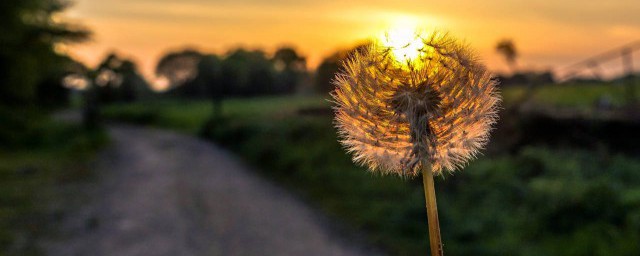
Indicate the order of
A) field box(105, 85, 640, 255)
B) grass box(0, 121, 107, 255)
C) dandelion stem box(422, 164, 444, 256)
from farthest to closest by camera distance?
1. grass box(0, 121, 107, 255)
2. field box(105, 85, 640, 255)
3. dandelion stem box(422, 164, 444, 256)

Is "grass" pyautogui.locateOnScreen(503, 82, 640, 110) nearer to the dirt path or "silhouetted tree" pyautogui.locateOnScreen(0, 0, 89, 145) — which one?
the dirt path

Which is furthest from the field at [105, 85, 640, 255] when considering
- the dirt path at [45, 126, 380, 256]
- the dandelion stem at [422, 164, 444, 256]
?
the dandelion stem at [422, 164, 444, 256]

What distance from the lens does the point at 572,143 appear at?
50.6ft

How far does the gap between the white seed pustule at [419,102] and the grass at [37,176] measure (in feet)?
42.0

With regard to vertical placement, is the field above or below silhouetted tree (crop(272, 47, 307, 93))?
below

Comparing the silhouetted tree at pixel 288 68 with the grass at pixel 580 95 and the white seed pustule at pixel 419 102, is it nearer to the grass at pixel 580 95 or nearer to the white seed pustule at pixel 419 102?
the grass at pixel 580 95

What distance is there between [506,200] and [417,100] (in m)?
11.3

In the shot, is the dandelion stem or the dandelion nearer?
the dandelion stem

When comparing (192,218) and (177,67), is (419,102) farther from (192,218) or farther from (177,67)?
(177,67)

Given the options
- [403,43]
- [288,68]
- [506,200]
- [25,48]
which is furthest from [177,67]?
[403,43]

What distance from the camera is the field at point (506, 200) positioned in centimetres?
1073

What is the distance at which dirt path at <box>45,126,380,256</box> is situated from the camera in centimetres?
1324

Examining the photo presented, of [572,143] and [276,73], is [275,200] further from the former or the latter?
[276,73]

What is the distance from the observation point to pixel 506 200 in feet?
42.2
